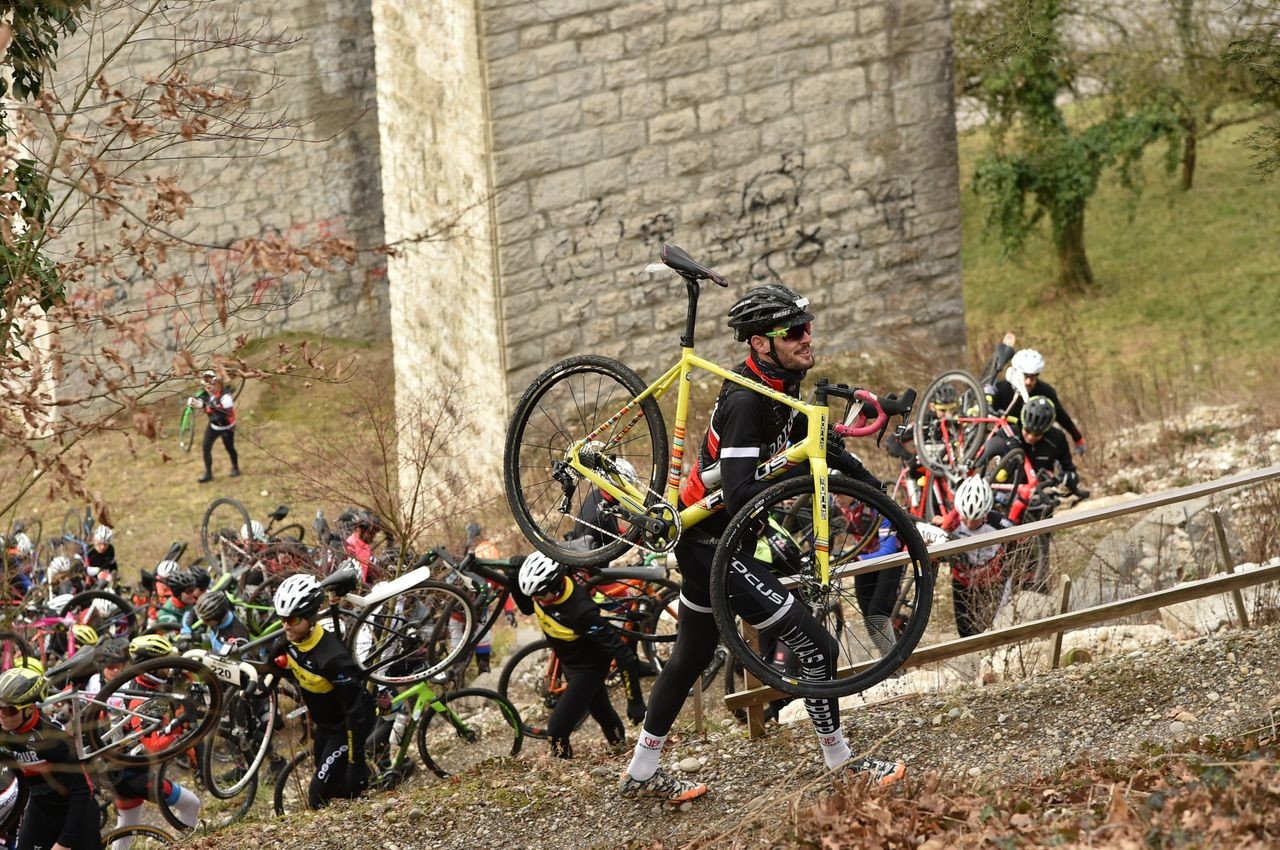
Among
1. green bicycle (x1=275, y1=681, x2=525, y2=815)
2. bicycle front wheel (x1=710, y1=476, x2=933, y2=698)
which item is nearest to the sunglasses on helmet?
bicycle front wheel (x1=710, y1=476, x2=933, y2=698)

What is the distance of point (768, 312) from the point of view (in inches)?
231

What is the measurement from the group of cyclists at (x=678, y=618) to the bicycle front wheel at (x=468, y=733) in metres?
0.86

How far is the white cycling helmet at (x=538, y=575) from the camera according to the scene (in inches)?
331

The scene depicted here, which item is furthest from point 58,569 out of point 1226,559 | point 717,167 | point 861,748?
point 1226,559

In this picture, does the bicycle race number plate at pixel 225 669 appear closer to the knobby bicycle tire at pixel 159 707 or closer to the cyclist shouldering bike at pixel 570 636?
the knobby bicycle tire at pixel 159 707

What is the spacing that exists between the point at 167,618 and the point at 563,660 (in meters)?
3.71

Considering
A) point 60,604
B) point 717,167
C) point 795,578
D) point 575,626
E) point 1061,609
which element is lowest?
point 1061,609

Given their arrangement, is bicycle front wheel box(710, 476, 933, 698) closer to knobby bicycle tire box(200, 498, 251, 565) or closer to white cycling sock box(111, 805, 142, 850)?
white cycling sock box(111, 805, 142, 850)

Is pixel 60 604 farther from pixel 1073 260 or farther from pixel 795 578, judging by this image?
pixel 1073 260

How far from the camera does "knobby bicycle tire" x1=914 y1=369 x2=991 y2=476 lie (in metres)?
11.2

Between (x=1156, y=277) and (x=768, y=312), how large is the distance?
18562mm

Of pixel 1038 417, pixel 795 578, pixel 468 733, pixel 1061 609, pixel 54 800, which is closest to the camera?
pixel 795 578

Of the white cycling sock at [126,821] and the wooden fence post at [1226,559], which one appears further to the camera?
the white cycling sock at [126,821]

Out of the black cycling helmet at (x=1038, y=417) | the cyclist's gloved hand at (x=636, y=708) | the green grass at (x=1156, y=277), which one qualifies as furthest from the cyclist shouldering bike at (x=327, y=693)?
the green grass at (x=1156, y=277)
